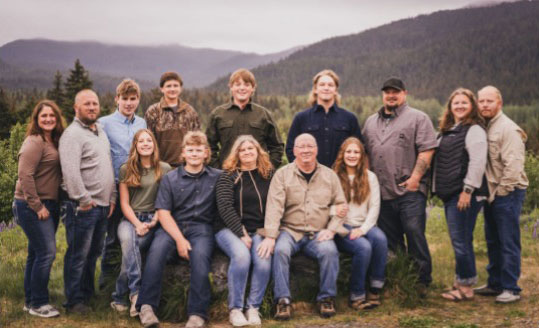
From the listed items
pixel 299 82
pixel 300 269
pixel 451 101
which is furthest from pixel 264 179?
pixel 299 82

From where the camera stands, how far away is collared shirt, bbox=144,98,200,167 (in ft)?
20.2

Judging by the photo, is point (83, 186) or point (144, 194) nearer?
point (83, 186)

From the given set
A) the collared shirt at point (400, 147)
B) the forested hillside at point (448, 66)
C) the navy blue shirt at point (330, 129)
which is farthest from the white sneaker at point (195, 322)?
the forested hillside at point (448, 66)

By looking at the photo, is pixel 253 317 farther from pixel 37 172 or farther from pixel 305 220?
pixel 37 172

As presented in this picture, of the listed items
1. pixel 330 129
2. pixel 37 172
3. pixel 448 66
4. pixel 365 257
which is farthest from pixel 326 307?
pixel 448 66

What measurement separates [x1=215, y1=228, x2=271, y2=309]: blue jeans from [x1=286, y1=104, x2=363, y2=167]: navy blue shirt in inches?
63.7

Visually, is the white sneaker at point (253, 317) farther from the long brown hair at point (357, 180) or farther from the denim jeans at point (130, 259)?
the long brown hair at point (357, 180)

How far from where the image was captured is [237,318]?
15.9 feet

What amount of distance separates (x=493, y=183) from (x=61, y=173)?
4772 millimetres

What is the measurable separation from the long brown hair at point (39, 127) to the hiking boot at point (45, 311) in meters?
1.74

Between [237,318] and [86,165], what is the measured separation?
223 cm

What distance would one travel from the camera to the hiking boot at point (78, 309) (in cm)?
521

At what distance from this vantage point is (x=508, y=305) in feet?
18.3

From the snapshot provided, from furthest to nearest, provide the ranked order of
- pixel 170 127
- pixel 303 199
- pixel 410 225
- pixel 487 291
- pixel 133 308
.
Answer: pixel 170 127, pixel 487 291, pixel 410 225, pixel 303 199, pixel 133 308
